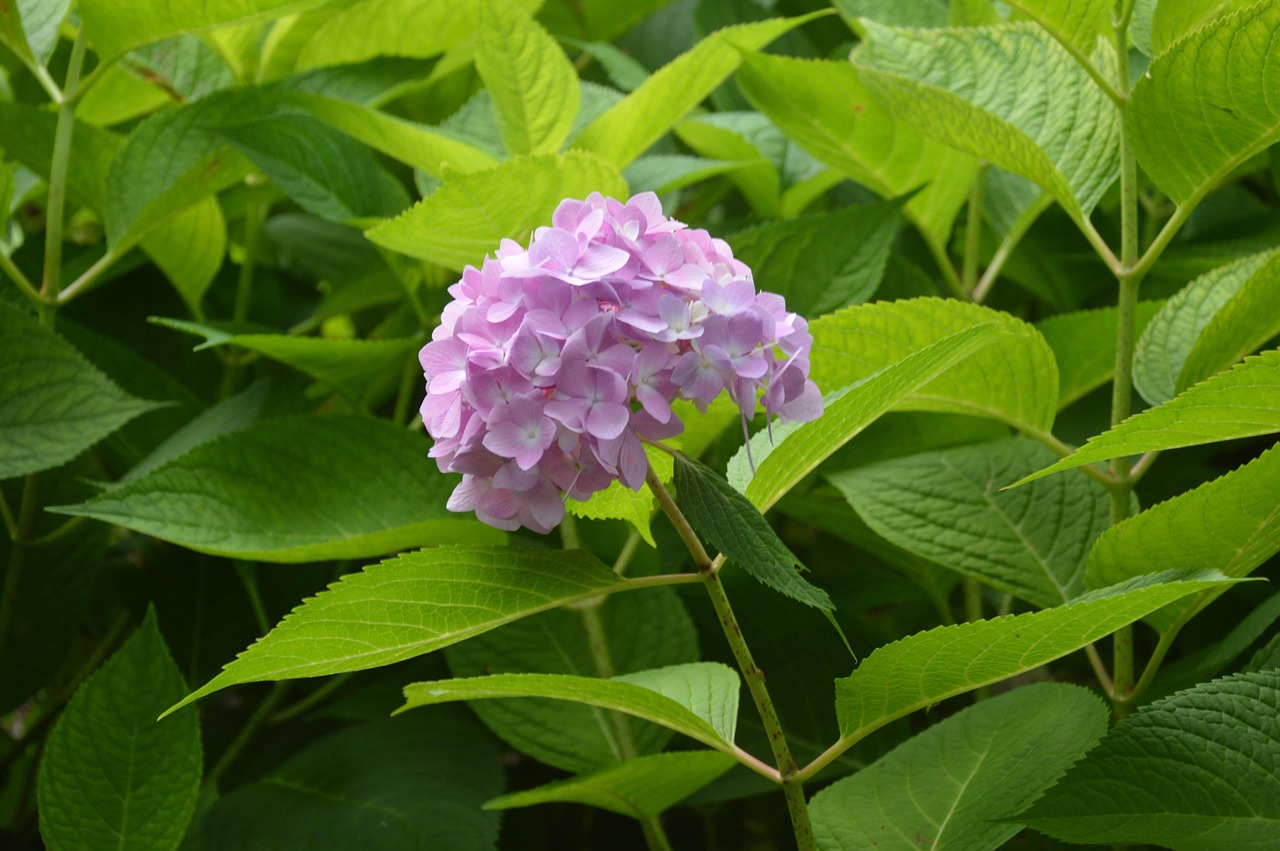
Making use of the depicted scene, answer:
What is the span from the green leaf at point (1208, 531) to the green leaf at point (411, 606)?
29 centimetres

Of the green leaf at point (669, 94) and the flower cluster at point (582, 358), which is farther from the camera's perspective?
the green leaf at point (669, 94)

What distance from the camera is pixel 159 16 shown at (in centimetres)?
80

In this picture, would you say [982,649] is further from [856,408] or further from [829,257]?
[829,257]

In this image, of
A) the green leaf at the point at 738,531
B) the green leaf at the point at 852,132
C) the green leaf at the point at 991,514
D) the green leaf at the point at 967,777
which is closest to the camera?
the green leaf at the point at 738,531

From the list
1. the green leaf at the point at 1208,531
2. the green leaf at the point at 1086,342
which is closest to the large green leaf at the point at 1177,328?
the green leaf at the point at 1086,342

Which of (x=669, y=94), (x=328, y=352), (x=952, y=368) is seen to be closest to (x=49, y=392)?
(x=328, y=352)

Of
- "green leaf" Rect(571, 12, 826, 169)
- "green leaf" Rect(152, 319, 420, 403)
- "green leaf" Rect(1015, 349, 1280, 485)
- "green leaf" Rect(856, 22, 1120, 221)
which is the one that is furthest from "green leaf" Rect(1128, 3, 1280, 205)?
"green leaf" Rect(152, 319, 420, 403)

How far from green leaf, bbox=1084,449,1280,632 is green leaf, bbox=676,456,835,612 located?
0.70ft

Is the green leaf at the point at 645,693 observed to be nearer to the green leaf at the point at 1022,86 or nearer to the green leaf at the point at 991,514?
the green leaf at the point at 991,514

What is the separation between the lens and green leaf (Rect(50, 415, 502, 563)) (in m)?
0.66

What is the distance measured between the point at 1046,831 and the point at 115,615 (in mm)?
832

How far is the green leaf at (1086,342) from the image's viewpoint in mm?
786

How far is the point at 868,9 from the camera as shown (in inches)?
38.0

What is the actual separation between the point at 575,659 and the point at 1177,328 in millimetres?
470
